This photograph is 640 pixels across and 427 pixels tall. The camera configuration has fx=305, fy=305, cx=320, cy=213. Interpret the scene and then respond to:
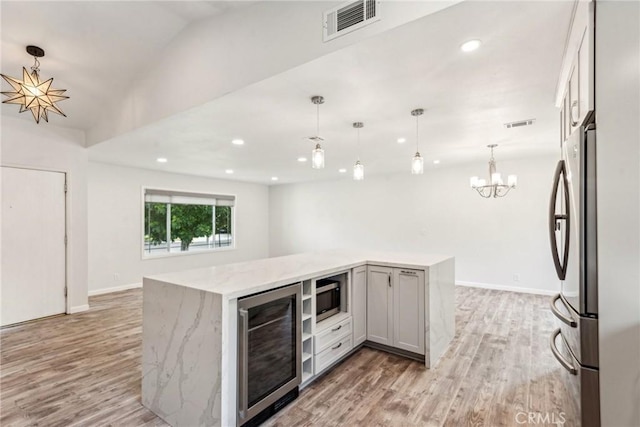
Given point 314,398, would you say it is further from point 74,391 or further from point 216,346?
point 74,391

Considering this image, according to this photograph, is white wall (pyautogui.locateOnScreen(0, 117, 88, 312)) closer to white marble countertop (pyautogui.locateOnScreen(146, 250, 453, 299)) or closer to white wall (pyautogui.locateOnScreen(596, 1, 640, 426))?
white marble countertop (pyautogui.locateOnScreen(146, 250, 453, 299))

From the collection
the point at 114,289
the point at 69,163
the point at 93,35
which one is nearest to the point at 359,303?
the point at 93,35

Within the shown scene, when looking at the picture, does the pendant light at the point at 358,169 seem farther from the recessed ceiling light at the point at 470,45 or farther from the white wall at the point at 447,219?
the white wall at the point at 447,219

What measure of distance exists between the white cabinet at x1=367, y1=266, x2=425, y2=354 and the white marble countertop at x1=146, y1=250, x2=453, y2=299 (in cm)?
11

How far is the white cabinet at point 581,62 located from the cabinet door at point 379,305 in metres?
1.89

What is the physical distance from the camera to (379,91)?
2.56m

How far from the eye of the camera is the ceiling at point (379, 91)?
183 centimetres

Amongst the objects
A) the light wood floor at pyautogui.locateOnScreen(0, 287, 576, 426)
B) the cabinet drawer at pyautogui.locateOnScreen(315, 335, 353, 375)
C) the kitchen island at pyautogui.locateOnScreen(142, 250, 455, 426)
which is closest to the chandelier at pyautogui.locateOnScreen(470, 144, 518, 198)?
the light wood floor at pyautogui.locateOnScreen(0, 287, 576, 426)

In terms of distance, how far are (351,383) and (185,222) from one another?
19.1ft

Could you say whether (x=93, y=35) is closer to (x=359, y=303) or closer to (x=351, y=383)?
(x=359, y=303)

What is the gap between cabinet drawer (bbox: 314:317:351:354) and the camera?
8.18 feet

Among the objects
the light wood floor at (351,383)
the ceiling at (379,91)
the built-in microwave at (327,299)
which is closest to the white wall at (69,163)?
the ceiling at (379,91)

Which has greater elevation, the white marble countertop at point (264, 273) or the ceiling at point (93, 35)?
the ceiling at point (93, 35)

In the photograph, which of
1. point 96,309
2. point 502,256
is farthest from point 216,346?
point 502,256
